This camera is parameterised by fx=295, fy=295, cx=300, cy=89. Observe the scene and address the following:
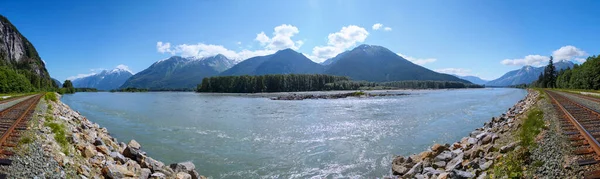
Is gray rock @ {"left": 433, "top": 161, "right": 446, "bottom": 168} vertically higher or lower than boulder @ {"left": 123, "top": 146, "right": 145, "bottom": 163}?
lower

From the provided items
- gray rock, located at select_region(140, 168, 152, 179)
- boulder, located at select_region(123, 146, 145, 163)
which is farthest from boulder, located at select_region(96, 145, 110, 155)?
gray rock, located at select_region(140, 168, 152, 179)

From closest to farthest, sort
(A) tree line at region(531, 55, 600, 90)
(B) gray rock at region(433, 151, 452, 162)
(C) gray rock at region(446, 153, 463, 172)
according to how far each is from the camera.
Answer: (C) gray rock at region(446, 153, 463, 172) → (B) gray rock at region(433, 151, 452, 162) → (A) tree line at region(531, 55, 600, 90)

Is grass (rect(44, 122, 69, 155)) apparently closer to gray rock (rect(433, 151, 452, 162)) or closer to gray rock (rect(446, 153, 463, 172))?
gray rock (rect(446, 153, 463, 172))

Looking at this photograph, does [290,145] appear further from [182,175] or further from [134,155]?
[134,155]

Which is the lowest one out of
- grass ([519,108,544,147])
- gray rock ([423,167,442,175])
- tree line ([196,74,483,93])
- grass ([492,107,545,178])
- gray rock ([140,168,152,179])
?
gray rock ([423,167,442,175])

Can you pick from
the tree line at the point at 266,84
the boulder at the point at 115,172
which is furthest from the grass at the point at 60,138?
the tree line at the point at 266,84

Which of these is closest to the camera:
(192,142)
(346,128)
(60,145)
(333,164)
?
(60,145)

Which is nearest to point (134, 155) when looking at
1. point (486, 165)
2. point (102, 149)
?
point (102, 149)

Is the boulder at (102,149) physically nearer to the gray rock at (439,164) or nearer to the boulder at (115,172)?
the boulder at (115,172)

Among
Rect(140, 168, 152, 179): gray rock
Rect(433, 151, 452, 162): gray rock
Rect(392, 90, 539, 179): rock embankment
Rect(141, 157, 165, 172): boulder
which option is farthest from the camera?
Rect(433, 151, 452, 162): gray rock

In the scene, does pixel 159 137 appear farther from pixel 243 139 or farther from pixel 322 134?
pixel 322 134

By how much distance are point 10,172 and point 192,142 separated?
13.6 m

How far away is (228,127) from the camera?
87.6ft

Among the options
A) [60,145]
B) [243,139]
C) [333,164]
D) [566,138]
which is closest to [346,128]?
[243,139]
